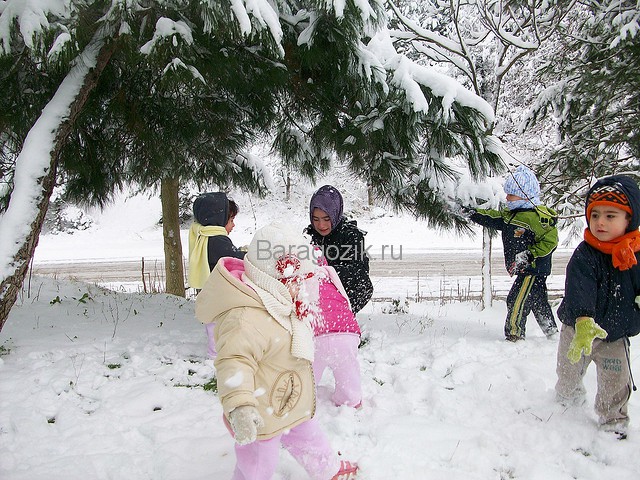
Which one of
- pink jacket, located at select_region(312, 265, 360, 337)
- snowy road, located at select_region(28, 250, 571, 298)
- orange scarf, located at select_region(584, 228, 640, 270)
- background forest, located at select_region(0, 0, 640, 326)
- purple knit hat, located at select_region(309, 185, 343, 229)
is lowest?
snowy road, located at select_region(28, 250, 571, 298)

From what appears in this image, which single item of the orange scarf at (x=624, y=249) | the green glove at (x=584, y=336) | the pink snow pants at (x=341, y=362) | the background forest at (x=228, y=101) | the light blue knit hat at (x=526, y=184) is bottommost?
the pink snow pants at (x=341, y=362)

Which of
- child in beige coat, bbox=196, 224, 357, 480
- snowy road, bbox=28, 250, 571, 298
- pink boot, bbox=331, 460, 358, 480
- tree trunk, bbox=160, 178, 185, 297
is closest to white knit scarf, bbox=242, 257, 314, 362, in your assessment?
child in beige coat, bbox=196, 224, 357, 480

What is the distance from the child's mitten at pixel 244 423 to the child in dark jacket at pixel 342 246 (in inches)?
75.2

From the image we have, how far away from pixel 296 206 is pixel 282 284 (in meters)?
21.3

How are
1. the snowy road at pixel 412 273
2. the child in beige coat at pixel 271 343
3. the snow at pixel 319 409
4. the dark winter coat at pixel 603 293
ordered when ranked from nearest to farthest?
the child in beige coat at pixel 271 343 → the snow at pixel 319 409 → the dark winter coat at pixel 603 293 → the snowy road at pixel 412 273

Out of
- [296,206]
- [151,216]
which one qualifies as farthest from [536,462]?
[151,216]

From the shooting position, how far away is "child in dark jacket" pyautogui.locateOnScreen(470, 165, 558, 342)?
4.11 meters

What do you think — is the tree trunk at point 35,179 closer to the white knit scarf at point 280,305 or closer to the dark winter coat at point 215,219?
the dark winter coat at point 215,219

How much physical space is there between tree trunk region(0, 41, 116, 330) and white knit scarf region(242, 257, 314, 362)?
172 cm

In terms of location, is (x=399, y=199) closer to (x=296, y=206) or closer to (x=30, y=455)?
(x=30, y=455)

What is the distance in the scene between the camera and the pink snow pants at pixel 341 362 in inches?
108

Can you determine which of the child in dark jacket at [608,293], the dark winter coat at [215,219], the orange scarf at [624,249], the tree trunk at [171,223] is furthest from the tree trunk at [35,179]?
the tree trunk at [171,223]

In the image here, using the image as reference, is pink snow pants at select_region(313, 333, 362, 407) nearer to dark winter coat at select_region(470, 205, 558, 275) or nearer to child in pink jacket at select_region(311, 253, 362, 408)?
child in pink jacket at select_region(311, 253, 362, 408)

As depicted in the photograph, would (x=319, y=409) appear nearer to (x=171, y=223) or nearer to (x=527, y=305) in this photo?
(x=527, y=305)
